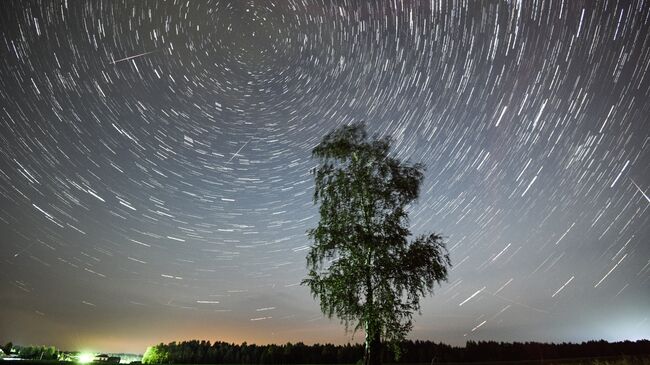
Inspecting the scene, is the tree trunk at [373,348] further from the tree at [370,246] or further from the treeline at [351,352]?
the treeline at [351,352]

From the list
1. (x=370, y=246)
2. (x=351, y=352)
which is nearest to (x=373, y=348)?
(x=370, y=246)

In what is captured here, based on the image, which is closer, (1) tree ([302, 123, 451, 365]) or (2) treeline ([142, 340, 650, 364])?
(1) tree ([302, 123, 451, 365])

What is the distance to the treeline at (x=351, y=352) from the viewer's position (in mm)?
81438

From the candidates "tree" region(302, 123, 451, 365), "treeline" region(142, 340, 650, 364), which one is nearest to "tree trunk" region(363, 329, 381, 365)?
"tree" region(302, 123, 451, 365)

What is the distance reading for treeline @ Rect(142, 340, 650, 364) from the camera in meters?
81.4

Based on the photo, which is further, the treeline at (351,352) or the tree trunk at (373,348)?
the treeline at (351,352)

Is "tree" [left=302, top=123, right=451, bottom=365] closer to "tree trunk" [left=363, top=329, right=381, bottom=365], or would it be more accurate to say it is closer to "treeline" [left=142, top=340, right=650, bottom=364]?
"tree trunk" [left=363, top=329, right=381, bottom=365]

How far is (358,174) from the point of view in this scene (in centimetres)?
2252

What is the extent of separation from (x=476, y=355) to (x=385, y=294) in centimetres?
8020

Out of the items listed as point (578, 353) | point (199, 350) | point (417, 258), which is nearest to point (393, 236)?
point (417, 258)

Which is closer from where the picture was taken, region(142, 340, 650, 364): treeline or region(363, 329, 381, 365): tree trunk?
region(363, 329, 381, 365): tree trunk

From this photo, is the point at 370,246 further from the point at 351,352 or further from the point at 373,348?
the point at 351,352

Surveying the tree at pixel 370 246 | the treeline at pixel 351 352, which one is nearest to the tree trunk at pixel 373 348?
the tree at pixel 370 246

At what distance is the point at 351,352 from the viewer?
81.1 meters
